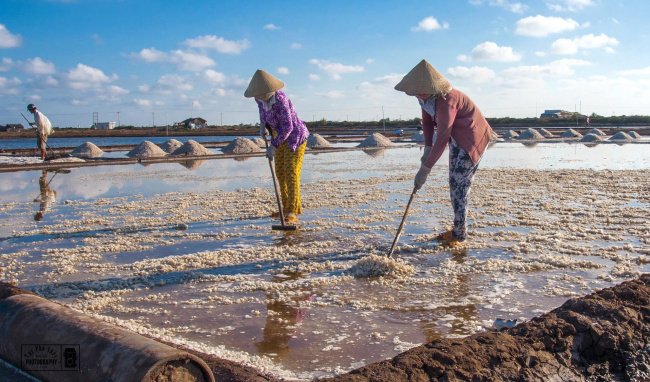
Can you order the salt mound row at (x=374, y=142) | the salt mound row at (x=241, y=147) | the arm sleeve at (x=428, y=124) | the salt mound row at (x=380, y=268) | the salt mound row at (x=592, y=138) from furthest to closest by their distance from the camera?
the salt mound row at (x=592, y=138)
the salt mound row at (x=374, y=142)
the salt mound row at (x=241, y=147)
the arm sleeve at (x=428, y=124)
the salt mound row at (x=380, y=268)

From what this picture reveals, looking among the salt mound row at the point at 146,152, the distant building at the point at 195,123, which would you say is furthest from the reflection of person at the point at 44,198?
the distant building at the point at 195,123

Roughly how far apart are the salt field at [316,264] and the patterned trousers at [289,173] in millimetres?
258

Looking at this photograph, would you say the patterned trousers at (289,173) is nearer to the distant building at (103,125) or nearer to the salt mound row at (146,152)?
the salt mound row at (146,152)

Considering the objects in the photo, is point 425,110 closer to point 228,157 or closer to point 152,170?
point 152,170

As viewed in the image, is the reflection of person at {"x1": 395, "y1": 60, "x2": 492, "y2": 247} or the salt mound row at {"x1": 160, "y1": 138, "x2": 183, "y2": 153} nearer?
the reflection of person at {"x1": 395, "y1": 60, "x2": 492, "y2": 247}

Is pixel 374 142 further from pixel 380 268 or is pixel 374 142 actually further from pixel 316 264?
pixel 380 268

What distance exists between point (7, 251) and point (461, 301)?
144 inches

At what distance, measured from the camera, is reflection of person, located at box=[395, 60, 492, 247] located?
392cm

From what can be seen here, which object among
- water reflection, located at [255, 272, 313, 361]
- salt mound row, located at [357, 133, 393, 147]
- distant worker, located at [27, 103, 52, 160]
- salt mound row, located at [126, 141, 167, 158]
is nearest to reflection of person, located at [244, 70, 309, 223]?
water reflection, located at [255, 272, 313, 361]

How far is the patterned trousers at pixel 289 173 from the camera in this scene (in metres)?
5.31

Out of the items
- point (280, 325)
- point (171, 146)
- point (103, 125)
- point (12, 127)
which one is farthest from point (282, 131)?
point (103, 125)

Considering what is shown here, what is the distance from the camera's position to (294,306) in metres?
2.91

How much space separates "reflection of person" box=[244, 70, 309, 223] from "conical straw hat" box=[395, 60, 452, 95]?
57.9 inches

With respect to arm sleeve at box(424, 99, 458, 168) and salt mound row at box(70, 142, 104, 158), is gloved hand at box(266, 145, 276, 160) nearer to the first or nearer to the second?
arm sleeve at box(424, 99, 458, 168)
